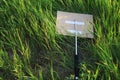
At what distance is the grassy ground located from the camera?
1.66m

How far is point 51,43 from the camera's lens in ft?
5.91

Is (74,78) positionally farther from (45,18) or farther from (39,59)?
(45,18)

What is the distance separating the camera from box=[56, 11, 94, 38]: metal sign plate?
1776mm

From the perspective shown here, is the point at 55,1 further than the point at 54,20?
Yes

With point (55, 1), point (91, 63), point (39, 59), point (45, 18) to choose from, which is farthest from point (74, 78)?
point (55, 1)

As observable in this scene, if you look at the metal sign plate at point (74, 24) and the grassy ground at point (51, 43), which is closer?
the grassy ground at point (51, 43)

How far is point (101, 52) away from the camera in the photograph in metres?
1.65

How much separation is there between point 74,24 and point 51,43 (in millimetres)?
152

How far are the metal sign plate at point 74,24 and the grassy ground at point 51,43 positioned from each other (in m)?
0.03

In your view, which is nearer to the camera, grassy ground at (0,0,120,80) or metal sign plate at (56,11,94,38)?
grassy ground at (0,0,120,80)

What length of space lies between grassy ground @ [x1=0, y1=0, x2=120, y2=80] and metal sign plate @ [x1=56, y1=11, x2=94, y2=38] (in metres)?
0.03

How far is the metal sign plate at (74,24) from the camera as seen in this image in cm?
178

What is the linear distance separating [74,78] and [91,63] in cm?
15

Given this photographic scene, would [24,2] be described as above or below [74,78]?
above
